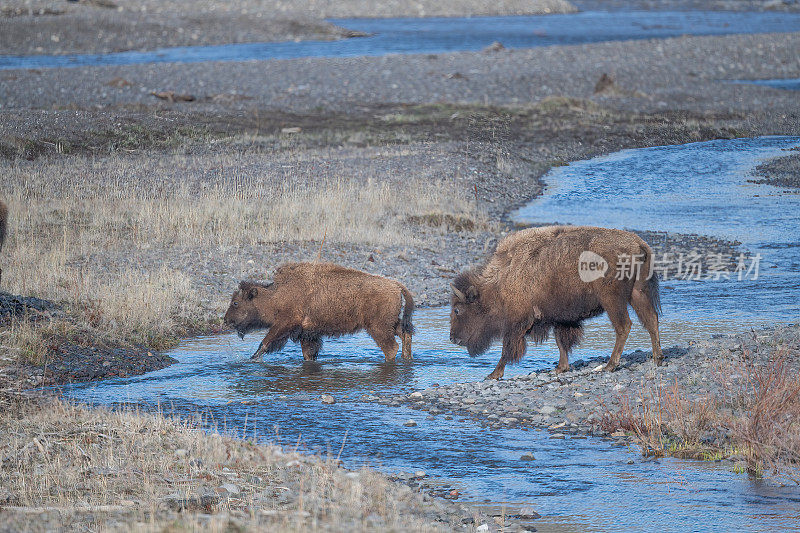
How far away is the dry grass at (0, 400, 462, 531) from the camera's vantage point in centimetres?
708

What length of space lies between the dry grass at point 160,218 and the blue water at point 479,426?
4.49ft

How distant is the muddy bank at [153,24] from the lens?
2406 inches

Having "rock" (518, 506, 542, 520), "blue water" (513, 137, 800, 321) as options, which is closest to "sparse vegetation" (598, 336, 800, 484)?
"rock" (518, 506, 542, 520)

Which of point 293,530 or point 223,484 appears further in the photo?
point 223,484

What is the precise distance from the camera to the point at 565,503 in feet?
26.8

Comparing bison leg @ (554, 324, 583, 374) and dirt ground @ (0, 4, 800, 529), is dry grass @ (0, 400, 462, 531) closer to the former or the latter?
dirt ground @ (0, 4, 800, 529)

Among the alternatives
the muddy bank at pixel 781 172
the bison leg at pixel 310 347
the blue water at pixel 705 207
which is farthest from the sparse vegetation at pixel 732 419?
the muddy bank at pixel 781 172

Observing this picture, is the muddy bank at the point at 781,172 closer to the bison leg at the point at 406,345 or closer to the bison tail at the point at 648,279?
the bison leg at the point at 406,345

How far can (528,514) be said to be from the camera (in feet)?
25.8

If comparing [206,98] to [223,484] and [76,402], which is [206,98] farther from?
[223,484]

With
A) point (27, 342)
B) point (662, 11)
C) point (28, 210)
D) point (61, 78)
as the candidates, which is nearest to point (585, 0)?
point (662, 11)

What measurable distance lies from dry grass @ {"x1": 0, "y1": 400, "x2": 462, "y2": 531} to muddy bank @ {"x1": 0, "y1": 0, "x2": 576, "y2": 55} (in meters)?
52.8

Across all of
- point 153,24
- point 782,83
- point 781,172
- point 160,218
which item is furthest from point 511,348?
point 153,24

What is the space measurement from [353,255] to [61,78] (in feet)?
96.0
